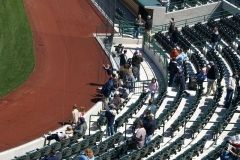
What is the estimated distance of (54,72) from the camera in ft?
112

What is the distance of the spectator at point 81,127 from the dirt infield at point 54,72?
1.96 meters

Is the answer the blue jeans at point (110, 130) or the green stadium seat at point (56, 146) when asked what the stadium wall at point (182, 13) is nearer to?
the blue jeans at point (110, 130)

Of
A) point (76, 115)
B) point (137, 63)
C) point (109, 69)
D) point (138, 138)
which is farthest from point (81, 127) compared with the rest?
point (137, 63)

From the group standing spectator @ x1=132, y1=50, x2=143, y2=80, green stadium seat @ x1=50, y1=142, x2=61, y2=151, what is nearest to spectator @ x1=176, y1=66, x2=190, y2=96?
standing spectator @ x1=132, y1=50, x2=143, y2=80

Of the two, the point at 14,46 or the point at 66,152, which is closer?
the point at 66,152

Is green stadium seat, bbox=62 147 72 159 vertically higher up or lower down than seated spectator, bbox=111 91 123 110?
lower down

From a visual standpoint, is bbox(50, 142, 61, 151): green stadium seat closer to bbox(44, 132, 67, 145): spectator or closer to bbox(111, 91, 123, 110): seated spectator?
bbox(44, 132, 67, 145): spectator

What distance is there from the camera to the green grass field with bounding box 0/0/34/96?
32562 mm

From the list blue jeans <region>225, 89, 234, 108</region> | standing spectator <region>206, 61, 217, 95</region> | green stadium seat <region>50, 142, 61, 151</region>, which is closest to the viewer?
green stadium seat <region>50, 142, 61, 151</region>

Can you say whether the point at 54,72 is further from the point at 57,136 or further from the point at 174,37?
the point at 57,136

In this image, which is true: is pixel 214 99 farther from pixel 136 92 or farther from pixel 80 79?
pixel 80 79

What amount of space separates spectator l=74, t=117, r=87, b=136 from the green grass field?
6.59 m

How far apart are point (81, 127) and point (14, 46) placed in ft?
44.0

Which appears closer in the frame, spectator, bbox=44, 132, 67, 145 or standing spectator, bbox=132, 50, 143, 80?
spectator, bbox=44, 132, 67, 145
